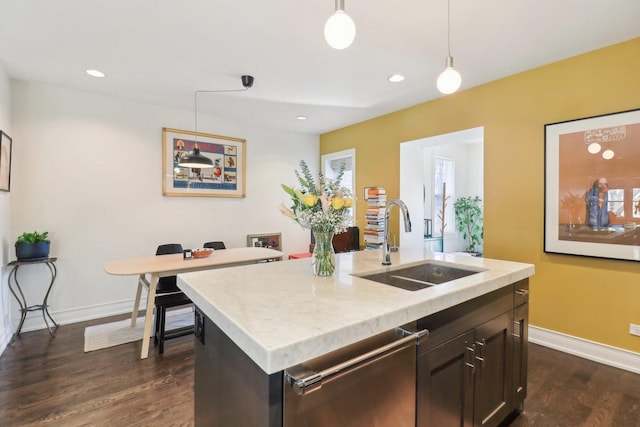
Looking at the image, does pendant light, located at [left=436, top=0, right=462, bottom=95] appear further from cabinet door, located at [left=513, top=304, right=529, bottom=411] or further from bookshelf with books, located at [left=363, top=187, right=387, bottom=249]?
bookshelf with books, located at [left=363, top=187, right=387, bottom=249]

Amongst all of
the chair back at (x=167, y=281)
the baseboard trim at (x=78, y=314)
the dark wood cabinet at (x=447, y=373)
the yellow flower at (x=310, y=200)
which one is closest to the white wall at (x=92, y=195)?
the baseboard trim at (x=78, y=314)

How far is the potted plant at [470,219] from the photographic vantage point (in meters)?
6.29

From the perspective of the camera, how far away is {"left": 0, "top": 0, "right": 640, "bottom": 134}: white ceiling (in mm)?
2029

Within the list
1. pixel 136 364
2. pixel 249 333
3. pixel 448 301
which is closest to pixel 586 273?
pixel 448 301

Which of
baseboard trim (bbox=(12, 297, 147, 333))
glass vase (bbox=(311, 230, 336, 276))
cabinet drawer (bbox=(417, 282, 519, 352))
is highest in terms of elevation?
glass vase (bbox=(311, 230, 336, 276))

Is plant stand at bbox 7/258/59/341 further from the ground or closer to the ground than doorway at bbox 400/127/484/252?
closer to the ground

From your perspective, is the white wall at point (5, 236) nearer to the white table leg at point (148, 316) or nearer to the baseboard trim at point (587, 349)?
the white table leg at point (148, 316)

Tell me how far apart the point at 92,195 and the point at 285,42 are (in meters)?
2.89

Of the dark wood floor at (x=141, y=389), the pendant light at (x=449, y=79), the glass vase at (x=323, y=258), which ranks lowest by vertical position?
the dark wood floor at (x=141, y=389)

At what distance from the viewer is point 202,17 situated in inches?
83.6

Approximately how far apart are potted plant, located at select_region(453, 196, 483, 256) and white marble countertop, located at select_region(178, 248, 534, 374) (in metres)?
4.75

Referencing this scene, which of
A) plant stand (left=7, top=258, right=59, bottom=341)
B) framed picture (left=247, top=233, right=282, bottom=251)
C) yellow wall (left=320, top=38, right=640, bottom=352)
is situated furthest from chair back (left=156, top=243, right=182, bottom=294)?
yellow wall (left=320, top=38, right=640, bottom=352)

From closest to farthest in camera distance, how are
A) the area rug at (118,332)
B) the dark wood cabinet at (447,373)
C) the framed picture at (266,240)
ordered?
the dark wood cabinet at (447,373)
the area rug at (118,332)
the framed picture at (266,240)

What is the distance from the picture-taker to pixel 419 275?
2.04m
